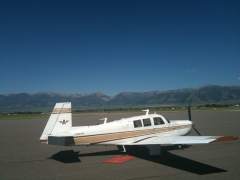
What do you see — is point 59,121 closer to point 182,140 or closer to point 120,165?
point 120,165

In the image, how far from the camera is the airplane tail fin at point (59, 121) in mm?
11688

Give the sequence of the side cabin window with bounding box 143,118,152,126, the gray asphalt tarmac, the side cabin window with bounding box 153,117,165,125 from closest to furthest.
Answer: the gray asphalt tarmac
the side cabin window with bounding box 143,118,152,126
the side cabin window with bounding box 153,117,165,125

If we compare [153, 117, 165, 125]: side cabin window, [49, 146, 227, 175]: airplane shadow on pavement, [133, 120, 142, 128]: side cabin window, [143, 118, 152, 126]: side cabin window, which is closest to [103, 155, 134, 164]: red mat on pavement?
[49, 146, 227, 175]: airplane shadow on pavement

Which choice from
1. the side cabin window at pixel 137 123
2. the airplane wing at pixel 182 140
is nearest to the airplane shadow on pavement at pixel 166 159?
the airplane wing at pixel 182 140

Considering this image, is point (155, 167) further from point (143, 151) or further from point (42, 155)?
point (42, 155)

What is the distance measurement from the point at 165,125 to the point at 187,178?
4.97 m

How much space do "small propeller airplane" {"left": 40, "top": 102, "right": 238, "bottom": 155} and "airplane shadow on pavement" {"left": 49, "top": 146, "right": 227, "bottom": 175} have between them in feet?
1.87

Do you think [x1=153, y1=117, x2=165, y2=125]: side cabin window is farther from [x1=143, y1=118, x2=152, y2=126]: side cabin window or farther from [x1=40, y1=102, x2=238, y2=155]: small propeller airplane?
[x1=143, y1=118, x2=152, y2=126]: side cabin window

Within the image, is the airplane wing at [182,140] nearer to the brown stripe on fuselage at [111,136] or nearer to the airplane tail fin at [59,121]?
the brown stripe on fuselage at [111,136]

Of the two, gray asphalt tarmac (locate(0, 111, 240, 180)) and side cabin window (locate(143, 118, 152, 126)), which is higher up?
side cabin window (locate(143, 118, 152, 126))

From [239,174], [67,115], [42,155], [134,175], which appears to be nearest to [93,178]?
[134,175]

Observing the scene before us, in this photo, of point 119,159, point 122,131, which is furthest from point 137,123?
point 119,159

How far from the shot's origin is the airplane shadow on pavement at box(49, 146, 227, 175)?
32.6ft

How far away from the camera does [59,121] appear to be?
11.9 m
